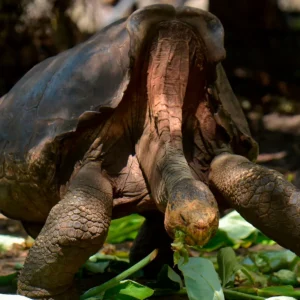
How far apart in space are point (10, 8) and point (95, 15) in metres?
1.01

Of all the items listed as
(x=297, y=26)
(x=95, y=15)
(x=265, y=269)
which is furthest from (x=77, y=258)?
(x=297, y=26)

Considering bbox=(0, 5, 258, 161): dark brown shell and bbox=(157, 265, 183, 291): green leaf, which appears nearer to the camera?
bbox=(0, 5, 258, 161): dark brown shell

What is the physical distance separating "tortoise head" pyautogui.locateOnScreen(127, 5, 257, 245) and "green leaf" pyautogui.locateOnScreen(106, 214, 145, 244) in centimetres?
165

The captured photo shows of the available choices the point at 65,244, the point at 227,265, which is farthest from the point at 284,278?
the point at 65,244

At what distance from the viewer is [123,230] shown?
4922mm

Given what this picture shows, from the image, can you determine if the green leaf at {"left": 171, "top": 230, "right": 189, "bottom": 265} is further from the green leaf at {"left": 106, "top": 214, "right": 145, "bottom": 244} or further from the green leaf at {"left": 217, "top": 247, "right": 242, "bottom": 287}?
the green leaf at {"left": 106, "top": 214, "right": 145, "bottom": 244}

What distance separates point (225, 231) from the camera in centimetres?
461

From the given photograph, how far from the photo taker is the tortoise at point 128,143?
284 centimetres

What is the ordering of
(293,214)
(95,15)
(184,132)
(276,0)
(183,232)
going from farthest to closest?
(276,0) < (95,15) < (184,132) < (293,214) < (183,232)

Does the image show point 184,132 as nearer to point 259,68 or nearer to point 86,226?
point 86,226

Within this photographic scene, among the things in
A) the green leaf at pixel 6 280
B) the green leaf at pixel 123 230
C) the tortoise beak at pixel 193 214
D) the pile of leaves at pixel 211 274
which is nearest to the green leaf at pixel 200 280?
the pile of leaves at pixel 211 274

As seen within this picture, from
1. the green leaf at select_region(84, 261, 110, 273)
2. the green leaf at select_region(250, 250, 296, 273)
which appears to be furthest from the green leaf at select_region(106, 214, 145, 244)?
the green leaf at select_region(250, 250, 296, 273)

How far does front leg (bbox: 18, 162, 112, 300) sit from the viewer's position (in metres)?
2.80

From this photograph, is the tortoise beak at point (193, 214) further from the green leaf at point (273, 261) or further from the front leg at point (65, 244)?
the green leaf at point (273, 261)
